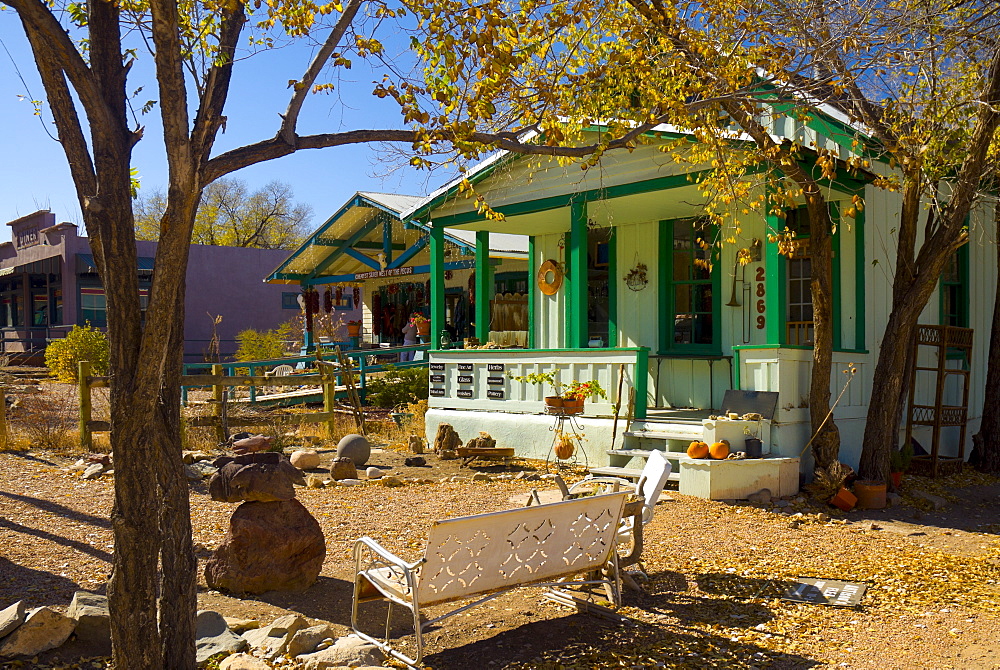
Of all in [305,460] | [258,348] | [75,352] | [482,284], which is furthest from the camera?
[258,348]

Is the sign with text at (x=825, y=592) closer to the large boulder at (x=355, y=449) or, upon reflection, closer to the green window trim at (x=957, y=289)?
the large boulder at (x=355, y=449)

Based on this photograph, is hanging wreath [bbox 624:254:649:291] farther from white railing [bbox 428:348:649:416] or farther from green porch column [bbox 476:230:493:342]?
green porch column [bbox 476:230:493:342]

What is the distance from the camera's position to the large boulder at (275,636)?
14.7 feet

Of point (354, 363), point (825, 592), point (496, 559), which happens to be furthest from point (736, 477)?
point (354, 363)

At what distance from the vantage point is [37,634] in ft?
14.4

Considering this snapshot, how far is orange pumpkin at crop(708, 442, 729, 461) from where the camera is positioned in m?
9.10

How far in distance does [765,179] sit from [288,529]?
6.49 m

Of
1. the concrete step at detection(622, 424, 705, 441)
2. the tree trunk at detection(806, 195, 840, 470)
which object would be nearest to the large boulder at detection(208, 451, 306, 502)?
the concrete step at detection(622, 424, 705, 441)

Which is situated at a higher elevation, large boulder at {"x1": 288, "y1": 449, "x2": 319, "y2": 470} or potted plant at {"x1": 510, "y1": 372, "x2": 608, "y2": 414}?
potted plant at {"x1": 510, "y1": 372, "x2": 608, "y2": 414}

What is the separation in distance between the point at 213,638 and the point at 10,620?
39.0 inches

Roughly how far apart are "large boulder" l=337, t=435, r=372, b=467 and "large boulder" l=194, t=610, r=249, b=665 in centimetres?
630

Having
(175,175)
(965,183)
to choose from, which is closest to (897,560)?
(965,183)

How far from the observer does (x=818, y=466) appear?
9.31 m

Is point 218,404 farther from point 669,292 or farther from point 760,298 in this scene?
point 760,298
